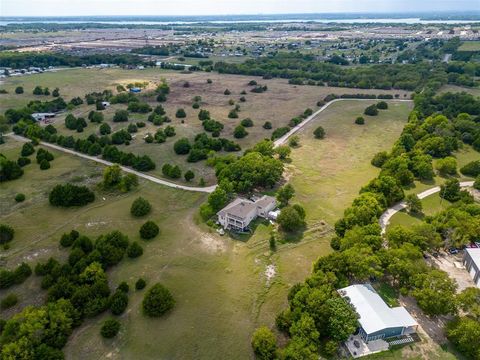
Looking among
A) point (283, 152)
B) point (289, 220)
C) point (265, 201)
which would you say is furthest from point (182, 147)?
point (289, 220)

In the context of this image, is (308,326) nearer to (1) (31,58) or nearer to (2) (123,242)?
(2) (123,242)

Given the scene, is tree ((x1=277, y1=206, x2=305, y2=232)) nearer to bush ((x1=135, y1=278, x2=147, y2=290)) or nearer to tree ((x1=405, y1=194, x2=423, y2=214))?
tree ((x1=405, y1=194, x2=423, y2=214))

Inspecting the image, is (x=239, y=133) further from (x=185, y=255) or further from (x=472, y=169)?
(x=472, y=169)

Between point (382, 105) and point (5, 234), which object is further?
point (382, 105)

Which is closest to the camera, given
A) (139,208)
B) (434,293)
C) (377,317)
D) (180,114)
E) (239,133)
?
(377,317)

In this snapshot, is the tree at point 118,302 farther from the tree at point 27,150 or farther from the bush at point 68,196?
the tree at point 27,150

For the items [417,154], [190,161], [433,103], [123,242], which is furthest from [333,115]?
[123,242]

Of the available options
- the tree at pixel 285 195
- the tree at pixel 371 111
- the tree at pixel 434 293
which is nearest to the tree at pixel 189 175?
the tree at pixel 285 195
